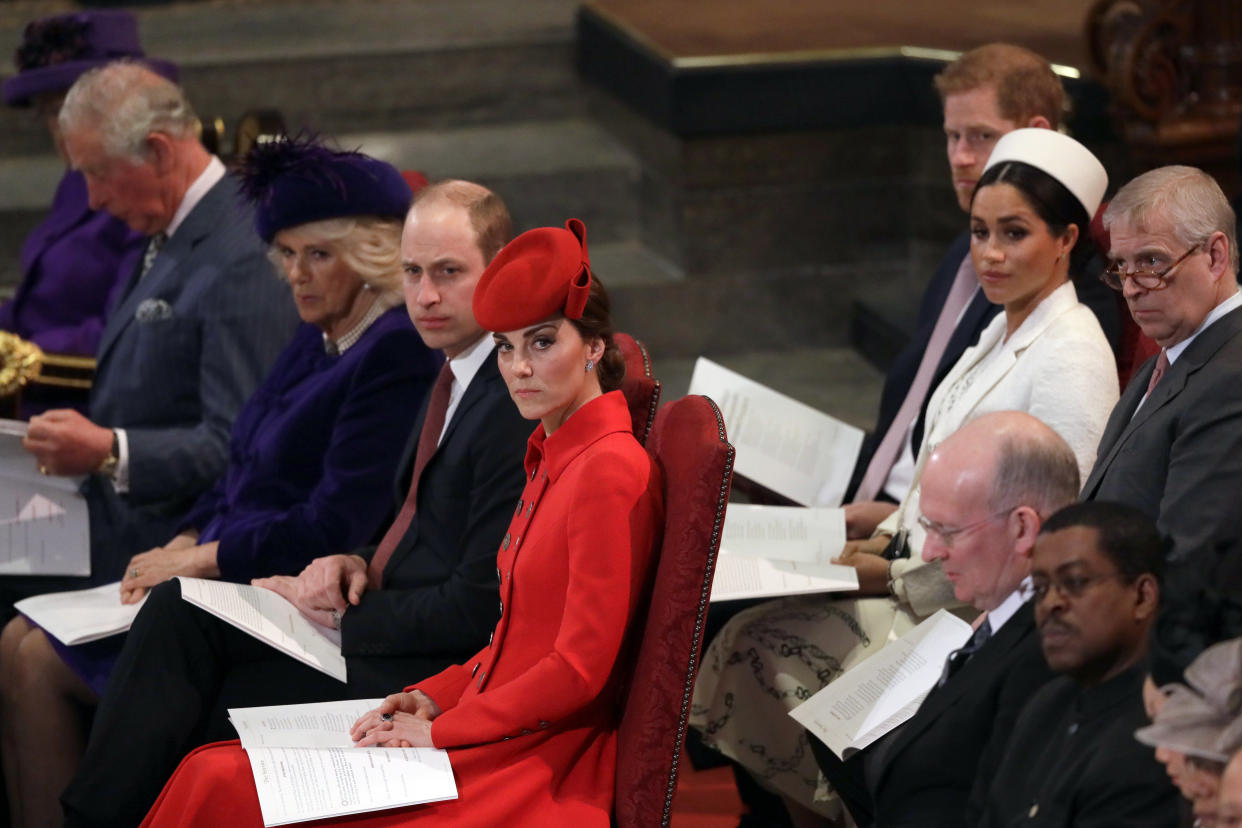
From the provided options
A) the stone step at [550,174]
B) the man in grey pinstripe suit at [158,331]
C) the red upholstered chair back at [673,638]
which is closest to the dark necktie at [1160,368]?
the red upholstered chair back at [673,638]

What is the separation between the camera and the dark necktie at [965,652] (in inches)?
93.4

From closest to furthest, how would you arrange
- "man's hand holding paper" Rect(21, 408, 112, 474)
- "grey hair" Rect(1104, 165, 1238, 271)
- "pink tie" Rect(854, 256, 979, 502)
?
"grey hair" Rect(1104, 165, 1238, 271) → "pink tie" Rect(854, 256, 979, 502) → "man's hand holding paper" Rect(21, 408, 112, 474)

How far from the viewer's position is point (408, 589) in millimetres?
3066

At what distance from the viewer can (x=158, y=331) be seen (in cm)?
398

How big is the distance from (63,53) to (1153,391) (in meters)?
3.57

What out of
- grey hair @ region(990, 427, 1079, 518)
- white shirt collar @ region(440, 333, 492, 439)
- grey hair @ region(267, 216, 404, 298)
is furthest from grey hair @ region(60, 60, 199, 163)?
grey hair @ region(990, 427, 1079, 518)

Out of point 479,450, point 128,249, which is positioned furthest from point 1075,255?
point 128,249

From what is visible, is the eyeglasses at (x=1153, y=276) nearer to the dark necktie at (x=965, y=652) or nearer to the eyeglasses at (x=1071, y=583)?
the dark necktie at (x=965, y=652)

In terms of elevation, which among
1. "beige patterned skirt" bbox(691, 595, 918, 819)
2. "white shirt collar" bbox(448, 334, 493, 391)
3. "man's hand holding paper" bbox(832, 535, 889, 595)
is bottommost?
"beige patterned skirt" bbox(691, 595, 918, 819)

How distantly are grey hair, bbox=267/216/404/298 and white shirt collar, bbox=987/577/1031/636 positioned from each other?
1591 millimetres

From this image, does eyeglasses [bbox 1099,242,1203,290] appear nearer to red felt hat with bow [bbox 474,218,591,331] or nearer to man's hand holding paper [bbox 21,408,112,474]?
red felt hat with bow [bbox 474,218,591,331]

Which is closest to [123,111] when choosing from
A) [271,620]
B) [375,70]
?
[271,620]

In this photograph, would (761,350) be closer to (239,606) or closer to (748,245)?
(748,245)

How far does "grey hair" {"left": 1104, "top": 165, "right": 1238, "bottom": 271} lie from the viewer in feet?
8.50
